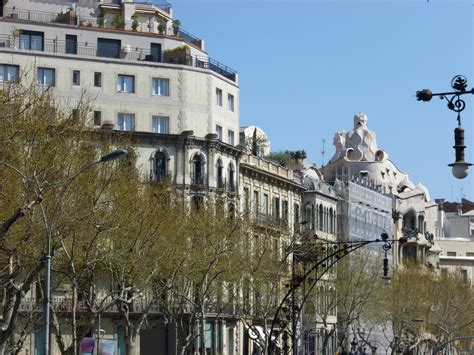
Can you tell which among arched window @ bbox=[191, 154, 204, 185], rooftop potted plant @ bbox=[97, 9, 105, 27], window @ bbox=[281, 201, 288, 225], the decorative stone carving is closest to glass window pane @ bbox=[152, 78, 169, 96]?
arched window @ bbox=[191, 154, 204, 185]

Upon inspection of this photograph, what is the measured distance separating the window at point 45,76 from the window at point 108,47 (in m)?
4.12

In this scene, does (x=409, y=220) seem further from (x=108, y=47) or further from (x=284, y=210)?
(x=108, y=47)

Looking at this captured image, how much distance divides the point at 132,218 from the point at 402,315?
6223 cm

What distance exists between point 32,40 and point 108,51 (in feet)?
19.4

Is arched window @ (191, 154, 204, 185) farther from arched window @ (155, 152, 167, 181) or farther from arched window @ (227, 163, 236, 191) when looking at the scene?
arched window @ (227, 163, 236, 191)

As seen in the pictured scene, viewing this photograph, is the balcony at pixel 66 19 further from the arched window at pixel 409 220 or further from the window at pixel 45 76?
the arched window at pixel 409 220

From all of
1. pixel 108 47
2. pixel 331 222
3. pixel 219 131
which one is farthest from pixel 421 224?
pixel 108 47

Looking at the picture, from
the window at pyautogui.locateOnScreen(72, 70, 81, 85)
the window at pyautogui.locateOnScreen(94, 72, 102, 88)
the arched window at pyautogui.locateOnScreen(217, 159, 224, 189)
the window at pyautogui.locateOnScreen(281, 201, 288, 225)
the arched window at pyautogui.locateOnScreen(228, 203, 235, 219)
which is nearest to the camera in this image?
the arched window at pyautogui.locateOnScreen(228, 203, 235, 219)

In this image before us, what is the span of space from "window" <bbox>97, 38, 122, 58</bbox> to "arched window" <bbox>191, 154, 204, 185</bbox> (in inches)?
365

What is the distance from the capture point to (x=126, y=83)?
100000 millimetres

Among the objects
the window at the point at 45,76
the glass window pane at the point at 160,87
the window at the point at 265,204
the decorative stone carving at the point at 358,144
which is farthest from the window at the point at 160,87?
the decorative stone carving at the point at 358,144

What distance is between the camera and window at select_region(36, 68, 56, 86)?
9666 cm

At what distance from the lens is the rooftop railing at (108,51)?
9681 cm

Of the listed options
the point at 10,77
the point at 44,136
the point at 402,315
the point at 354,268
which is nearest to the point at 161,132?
the point at 10,77
